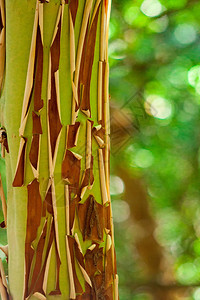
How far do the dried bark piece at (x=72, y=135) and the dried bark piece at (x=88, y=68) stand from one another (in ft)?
0.06

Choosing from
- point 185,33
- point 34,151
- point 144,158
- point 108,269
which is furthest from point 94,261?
point 185,33

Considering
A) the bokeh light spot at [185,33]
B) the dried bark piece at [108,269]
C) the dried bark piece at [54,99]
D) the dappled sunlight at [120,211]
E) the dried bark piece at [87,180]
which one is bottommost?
the dried bark piece at [108,269]

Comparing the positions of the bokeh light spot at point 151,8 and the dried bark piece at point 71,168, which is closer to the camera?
the dried bark piece at point 71,168

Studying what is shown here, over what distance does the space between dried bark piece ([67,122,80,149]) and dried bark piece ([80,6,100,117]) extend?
0.02 m

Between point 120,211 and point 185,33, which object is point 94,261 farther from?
point 185,33

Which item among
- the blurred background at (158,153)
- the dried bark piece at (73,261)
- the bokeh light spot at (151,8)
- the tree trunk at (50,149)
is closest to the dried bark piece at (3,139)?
Result: the tree trunk at (50,149)

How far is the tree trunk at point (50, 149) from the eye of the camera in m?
0.37

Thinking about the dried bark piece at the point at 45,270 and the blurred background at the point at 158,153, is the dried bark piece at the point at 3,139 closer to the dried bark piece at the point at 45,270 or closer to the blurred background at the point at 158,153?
the dried bark piece at the point at 45,270

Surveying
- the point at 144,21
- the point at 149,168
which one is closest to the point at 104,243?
the point at 149,168

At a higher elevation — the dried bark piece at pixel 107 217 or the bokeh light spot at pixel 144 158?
the bokeh light spot at pixel 144 158

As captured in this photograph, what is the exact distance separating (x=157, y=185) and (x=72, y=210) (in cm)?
60

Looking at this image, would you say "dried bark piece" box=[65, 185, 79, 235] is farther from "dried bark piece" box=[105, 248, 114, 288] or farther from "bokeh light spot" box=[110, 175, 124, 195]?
"bokeh light spot" box=[110, 175, 124, 195]

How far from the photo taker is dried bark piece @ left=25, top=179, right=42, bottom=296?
37 centimetres

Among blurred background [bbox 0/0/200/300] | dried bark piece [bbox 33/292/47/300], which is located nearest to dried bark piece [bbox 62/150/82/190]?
dried bark piece [bbox 33/292/47/300]
